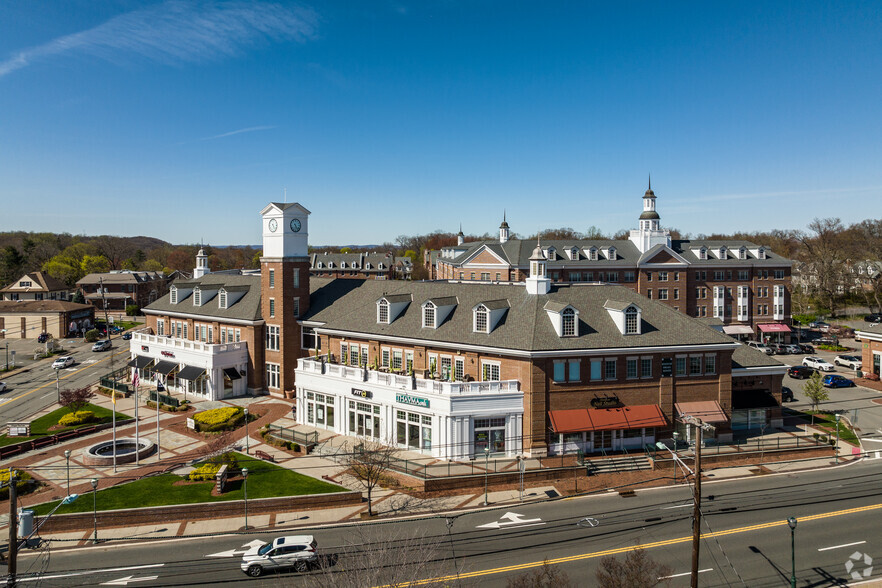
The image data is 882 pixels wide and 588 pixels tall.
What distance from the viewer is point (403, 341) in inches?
1754

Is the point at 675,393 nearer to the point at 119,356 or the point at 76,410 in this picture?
the point at 76,410

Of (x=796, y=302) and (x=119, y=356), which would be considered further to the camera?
(x=796, y=302)

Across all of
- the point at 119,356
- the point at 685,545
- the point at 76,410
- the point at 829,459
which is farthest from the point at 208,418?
the point at 829,459

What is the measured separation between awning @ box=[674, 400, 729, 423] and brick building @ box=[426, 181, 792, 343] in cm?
4645

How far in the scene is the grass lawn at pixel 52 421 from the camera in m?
44.6

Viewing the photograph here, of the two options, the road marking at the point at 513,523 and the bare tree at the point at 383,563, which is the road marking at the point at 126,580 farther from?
the road marking at the point at 513,523

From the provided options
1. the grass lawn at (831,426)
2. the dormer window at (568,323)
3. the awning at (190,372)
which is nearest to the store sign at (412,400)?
the dormer window at (568,323)

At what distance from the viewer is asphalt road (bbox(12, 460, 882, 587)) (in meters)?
24.9

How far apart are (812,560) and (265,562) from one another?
24767 mm

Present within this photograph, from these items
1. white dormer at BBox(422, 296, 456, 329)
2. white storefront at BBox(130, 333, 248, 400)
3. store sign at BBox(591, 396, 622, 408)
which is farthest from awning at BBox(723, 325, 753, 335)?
white storefront at BBox(130, 333, 248, 400)

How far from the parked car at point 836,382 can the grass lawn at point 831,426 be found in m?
12.2

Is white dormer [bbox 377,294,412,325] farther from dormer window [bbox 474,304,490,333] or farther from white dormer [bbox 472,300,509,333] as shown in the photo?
dormer window [bbox 474,304,490,333]

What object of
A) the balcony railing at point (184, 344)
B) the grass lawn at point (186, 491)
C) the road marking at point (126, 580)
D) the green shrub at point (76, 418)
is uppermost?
the balcony railing at point (184, 344)

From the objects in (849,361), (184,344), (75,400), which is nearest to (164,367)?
(184,344)
